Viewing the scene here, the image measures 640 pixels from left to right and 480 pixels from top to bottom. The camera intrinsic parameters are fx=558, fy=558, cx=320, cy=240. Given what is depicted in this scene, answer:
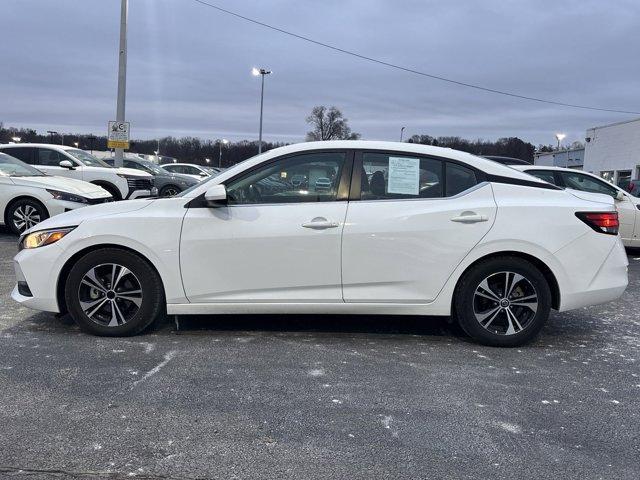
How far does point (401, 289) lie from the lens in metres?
4.43

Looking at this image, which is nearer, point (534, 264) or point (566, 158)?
point (534, 264)

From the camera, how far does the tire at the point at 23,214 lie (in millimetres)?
9691

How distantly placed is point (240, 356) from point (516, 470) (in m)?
2.16

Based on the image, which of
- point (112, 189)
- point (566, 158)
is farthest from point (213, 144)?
point (112, 189)

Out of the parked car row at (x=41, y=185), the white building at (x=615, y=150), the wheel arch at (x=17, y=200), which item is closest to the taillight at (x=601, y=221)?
the parked car row at (x=41, y=185)

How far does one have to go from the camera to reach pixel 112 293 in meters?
4.50

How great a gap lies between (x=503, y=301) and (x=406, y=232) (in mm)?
970

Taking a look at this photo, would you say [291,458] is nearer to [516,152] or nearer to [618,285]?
[618,285]

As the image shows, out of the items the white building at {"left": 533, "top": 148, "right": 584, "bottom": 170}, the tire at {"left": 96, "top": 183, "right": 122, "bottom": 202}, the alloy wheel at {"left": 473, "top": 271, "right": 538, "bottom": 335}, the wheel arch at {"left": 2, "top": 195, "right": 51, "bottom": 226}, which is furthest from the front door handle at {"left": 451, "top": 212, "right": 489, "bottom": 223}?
the white building at {"left": 533, "top": 148, "right": 584, "bottom": 170}

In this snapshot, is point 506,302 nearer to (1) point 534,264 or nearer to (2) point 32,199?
(1) point 534,264

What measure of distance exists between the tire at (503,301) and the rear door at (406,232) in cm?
23

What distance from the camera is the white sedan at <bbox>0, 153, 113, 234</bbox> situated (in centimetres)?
959

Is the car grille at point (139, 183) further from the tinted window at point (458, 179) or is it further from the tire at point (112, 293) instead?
the tinted window at point (458, 179)

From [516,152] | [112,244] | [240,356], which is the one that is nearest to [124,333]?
[112,244]
